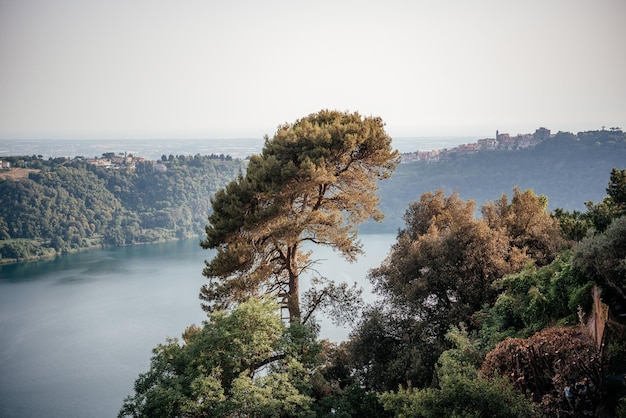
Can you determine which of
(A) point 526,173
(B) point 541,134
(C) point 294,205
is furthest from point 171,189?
(C) point 294,205

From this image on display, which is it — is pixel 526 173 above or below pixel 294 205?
below

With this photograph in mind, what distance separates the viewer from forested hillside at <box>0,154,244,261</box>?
68.4 metres

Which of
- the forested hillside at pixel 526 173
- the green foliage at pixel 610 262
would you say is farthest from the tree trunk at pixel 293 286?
the forested hillside at pixel 526 173

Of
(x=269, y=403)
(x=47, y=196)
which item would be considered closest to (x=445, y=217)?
(x=269, y=403)

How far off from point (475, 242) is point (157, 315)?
2993 cm

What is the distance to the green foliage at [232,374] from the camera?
Result: 7.95 meters

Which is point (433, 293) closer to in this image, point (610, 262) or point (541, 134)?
point (610, 262)

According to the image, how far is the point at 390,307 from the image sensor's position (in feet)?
38.5

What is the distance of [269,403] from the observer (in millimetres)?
7773

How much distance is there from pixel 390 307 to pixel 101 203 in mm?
74979

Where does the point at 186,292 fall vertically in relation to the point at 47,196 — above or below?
below

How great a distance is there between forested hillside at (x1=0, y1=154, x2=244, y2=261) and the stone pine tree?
60.4m

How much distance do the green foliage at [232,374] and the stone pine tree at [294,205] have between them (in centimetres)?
170

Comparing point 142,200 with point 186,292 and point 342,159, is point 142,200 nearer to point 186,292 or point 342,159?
point 186,292
